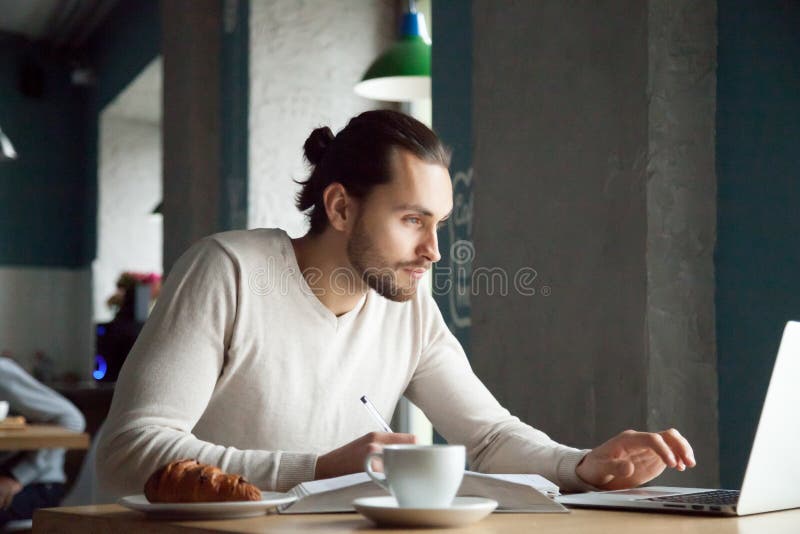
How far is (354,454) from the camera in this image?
138cm

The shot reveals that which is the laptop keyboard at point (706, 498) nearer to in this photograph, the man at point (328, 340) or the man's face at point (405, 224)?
the man at point (328, 340)

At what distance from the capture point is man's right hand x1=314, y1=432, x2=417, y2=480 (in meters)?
1.35

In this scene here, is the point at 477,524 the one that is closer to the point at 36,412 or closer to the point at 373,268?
the point at 373,268

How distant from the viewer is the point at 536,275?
253 cm

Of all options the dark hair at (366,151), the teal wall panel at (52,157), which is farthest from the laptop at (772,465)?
the teal wall panel at (52,157)

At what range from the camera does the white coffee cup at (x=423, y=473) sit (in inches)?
42.6

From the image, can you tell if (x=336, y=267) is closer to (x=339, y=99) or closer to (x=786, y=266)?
(x=786, y=266)

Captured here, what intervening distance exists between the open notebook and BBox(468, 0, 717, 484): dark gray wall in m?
1.01

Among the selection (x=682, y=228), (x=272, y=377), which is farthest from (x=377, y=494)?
(x=682, y=228)

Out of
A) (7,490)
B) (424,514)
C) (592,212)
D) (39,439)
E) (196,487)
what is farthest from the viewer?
(7,490)

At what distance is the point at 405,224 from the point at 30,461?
2.63 metres

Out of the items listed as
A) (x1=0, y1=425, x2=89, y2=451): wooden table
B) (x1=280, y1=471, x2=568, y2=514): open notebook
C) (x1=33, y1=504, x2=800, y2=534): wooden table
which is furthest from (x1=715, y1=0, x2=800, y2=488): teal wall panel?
(x1=0, y1=425, x2=89, y2=451): wooden table

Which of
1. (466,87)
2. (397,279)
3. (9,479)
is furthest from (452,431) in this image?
(9,479)

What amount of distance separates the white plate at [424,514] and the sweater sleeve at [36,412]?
3.21 metres
